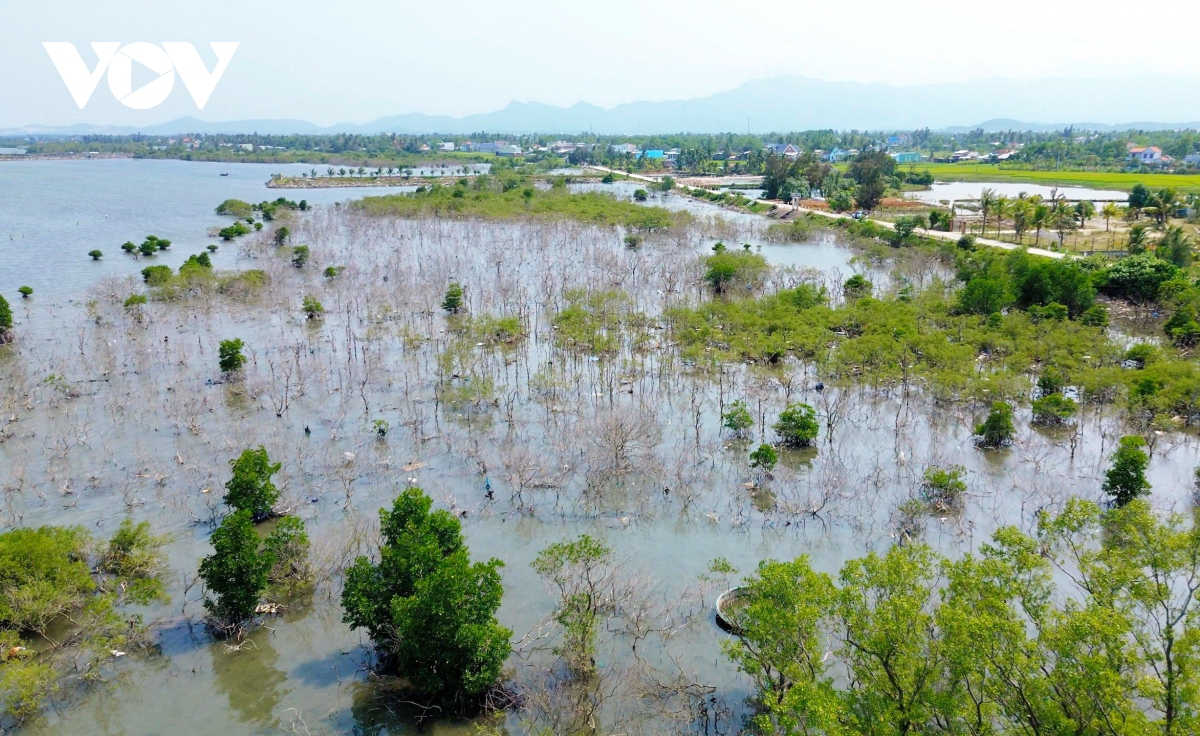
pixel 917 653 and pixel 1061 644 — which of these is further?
pixel 917 653

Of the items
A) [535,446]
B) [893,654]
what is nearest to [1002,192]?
[535,446]

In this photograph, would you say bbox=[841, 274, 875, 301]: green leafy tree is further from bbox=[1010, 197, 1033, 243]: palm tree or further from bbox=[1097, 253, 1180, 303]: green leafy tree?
bbox=[1010, 197, 1033, 243]: palm tree

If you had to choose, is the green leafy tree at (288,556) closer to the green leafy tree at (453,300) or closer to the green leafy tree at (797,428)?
the green leafy tree at (797,428)

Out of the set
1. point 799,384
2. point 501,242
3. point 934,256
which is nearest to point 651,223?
point 501,242

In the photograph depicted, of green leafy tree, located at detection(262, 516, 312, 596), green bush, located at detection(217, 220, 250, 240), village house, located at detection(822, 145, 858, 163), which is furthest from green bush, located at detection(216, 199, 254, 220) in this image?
village house, located at detection(822, 145, 858, 163)

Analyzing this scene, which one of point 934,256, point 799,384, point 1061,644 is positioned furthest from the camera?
point 934,256

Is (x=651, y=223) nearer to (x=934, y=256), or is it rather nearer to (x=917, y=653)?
(x=934, y=256)

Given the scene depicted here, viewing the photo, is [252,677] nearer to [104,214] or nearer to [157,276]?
[157,276]

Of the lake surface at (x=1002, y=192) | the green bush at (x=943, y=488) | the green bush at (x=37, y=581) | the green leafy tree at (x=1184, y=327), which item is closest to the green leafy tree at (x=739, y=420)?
the green bush at (x=943, y=488)
